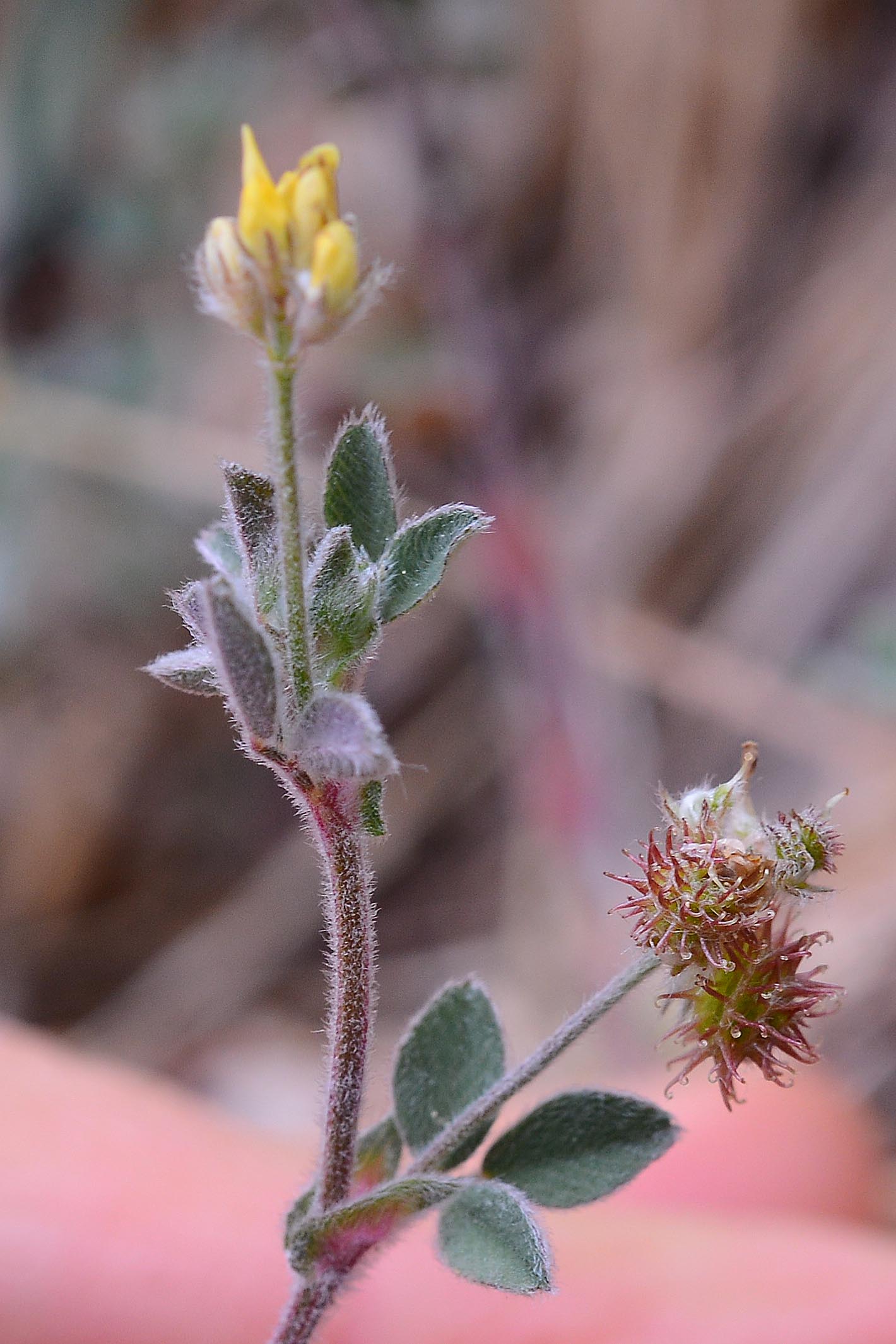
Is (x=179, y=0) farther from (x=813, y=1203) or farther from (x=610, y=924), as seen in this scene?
(x=813, y=1203)

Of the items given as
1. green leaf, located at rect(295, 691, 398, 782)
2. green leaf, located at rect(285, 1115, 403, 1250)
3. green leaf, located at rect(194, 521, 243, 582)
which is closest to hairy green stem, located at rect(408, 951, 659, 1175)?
green leaf, located at rect(285, 1115, 403, 1250)

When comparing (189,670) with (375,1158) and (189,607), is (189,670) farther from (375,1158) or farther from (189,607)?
(375,1158)

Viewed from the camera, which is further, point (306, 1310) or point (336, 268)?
point (306, 1310)

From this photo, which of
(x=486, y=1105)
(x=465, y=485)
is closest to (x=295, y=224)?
(x=486, y=1105)

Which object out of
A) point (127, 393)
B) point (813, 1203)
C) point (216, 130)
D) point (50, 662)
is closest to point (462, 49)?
point (216, 130)

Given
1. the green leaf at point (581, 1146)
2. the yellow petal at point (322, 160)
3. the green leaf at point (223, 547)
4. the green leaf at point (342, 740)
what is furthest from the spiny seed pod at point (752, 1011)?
the yellow petal at point (322, 160)

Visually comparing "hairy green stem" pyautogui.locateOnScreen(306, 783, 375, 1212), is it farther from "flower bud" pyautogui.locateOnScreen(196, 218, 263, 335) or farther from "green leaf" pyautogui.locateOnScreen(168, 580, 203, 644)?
"flower bud" pyautogui.locateOnScreen(196, 218, 263, 335)

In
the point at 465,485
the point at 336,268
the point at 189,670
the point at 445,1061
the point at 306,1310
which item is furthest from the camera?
the point at 465,485
